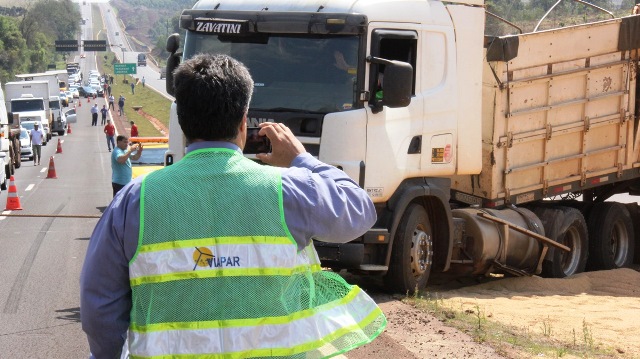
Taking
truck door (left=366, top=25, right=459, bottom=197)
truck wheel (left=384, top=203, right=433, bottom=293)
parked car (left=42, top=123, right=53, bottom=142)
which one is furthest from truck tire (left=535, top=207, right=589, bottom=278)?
parked car (left=42, top=123, right=53, bottom=142)

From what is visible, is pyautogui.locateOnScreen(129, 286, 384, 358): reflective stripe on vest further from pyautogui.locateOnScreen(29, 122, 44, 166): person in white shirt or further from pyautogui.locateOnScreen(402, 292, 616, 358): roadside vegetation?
pyautogui.locateOnScreen(29, 122, 44, 166): person in white shirt

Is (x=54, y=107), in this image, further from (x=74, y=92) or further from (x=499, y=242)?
(x=499, y=242)

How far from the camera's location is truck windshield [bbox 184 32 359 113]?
9938 mm

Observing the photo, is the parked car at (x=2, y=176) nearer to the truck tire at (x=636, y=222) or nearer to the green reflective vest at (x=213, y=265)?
the truck tire at (x=636, y=222)

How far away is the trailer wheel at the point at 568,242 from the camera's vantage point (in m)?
13.1

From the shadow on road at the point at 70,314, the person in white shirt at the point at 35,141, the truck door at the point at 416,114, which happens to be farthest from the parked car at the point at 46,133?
the truck door at the point at 416,114

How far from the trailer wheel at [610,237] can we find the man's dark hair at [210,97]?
11631 mm

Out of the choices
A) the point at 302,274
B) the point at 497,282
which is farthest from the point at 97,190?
the point at 302,274

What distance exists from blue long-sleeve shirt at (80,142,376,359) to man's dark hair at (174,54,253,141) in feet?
0.16

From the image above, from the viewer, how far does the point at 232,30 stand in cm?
1027

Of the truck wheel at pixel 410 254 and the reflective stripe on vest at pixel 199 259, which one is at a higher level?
the reflective stripe on vest at pixel 199 259

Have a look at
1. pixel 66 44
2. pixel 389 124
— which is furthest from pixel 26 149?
pixel 66 44

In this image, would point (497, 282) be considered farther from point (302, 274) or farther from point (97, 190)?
point (97, 190)

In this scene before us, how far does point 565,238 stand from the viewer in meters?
13.8
